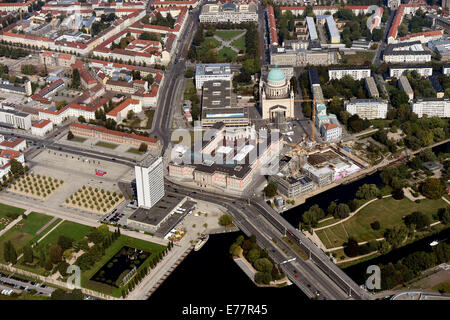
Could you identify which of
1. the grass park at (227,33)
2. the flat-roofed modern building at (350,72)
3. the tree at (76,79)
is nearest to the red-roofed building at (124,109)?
the tree at (76,79)

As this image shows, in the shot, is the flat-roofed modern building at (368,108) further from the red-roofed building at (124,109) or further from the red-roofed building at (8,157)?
the red-roofed building at (8,157)

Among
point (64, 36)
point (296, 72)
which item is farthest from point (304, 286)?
point (64, 36)

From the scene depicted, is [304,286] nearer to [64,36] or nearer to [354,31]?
[354,31]

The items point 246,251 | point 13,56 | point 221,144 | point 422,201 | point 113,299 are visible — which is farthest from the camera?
point 13,56

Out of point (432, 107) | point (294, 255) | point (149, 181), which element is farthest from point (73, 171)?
point (432, 107)

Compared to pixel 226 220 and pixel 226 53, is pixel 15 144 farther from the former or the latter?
pixel 226 53

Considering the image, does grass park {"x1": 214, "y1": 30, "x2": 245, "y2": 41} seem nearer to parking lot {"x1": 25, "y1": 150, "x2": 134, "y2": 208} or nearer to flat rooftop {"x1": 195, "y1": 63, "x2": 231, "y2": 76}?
flat rooftop {"x1": 195, "y1": 63, "x2": 231, "y2": 76}
